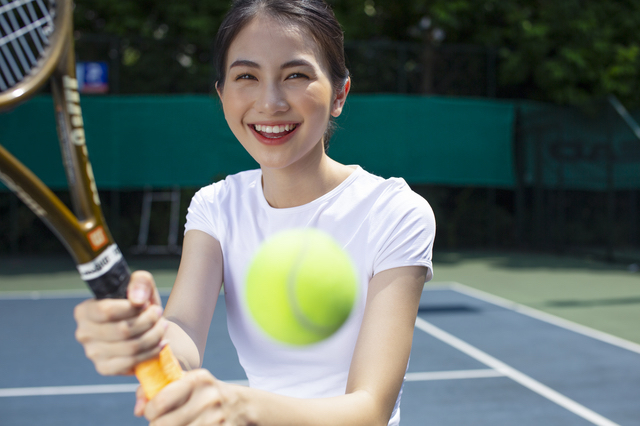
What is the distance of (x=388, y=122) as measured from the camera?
1007cm

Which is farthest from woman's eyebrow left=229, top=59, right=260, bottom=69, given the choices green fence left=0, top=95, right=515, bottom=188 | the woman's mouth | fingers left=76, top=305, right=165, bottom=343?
green fence left=0, top=95, right=515, bottom=188

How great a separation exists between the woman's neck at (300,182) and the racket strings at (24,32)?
50 centimetres

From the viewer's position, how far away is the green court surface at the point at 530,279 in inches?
244

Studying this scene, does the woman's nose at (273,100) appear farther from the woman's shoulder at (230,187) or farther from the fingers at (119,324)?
the fingers at (119,324)

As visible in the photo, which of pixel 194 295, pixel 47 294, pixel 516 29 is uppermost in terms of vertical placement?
pixel 516 29

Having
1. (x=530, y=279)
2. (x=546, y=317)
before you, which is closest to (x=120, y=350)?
(x=546, y=317)

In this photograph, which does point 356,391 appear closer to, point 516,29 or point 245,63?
point 245,63

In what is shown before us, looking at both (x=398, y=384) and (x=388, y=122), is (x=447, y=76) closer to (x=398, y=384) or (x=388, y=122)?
(x=388, y=122)

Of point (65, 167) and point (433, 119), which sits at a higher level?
point (65, 167)

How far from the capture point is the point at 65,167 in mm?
1008

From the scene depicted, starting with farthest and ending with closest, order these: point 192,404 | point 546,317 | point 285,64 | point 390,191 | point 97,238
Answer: point 546,317
point 390,191
point 285,64
point 97,238
point 192,404

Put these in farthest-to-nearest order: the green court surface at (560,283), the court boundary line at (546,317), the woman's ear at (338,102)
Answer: the green court surface at (560,283) → the court boundary line at (546,317) → the woman's ear at (338,102)

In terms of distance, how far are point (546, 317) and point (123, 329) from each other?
5.60 meters

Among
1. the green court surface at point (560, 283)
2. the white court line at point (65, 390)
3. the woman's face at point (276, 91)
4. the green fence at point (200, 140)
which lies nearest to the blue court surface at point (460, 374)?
the white court line at point (65, 390)
